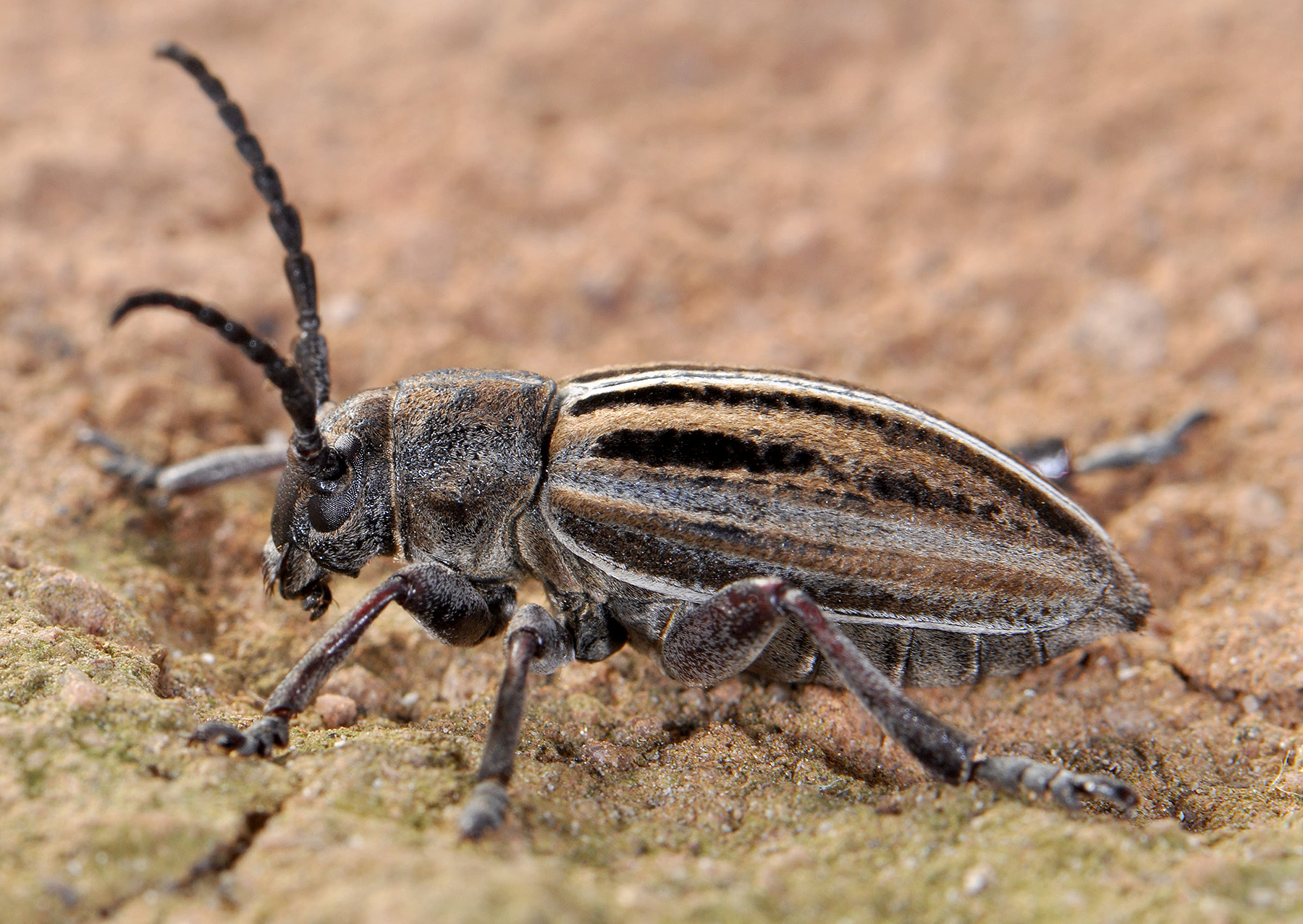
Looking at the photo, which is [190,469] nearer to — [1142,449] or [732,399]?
[732,399]

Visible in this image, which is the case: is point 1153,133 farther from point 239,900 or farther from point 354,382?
point 239,900

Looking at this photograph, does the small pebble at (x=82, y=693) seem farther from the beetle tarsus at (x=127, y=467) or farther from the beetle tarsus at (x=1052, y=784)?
the beetle tarsus at (x=1052, y=784)

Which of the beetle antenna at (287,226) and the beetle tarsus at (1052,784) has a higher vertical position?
the beetle antenna at (287,226)

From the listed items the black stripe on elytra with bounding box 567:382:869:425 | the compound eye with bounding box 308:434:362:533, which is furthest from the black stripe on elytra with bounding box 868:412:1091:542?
the compound eye with bounding box 308:434:362:533

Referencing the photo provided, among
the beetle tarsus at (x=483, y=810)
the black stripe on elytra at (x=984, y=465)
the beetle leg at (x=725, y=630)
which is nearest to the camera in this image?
the beetle tarsus at (x=483, y=810)

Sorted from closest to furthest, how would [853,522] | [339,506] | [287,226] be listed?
1. [853,522]
2. [339,506]
3. [287,226]

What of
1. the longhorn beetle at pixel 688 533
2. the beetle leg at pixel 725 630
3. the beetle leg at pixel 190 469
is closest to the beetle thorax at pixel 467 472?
the longhorn beetle at pixel 688 533

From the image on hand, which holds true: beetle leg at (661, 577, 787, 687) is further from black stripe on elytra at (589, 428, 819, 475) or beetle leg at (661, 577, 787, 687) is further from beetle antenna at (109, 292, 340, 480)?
beetle antenna at (109, 292, 340, 480)

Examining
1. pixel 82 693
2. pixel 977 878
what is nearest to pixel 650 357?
pixel 82 693
